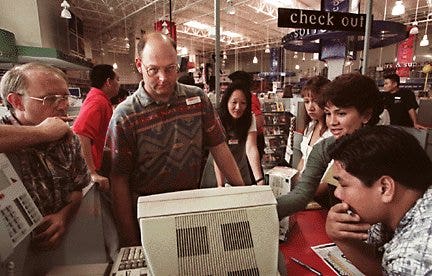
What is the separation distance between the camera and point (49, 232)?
1048mm

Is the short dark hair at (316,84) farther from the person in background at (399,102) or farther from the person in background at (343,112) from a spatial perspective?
the person in background at (399,102)

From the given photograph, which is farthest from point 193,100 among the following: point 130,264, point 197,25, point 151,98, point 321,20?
point 197,25

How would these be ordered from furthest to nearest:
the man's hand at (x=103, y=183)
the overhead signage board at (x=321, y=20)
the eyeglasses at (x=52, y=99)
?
the overhead signage board at (x=321, y=20) < the man's hand at (x=103, y=183) < the eyeglasses at (x=52, y=99)

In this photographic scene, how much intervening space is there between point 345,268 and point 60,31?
13.1m

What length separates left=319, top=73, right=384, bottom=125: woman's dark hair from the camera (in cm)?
161

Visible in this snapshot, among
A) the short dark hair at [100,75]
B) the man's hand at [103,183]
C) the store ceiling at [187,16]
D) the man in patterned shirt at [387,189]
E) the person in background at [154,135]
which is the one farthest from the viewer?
the store ceiling at [187,16]

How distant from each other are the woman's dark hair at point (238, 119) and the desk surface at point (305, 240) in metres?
1.11

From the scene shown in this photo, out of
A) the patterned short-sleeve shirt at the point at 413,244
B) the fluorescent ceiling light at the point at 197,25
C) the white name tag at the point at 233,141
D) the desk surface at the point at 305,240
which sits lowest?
the desk surface at the point at 305,240

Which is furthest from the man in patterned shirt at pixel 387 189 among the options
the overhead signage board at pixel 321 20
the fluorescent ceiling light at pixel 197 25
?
the fluorescent ceiling light at pixel 197 25

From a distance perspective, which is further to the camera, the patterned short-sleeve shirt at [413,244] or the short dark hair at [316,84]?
the short dark hair at [316,84]

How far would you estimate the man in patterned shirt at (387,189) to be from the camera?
0.86m

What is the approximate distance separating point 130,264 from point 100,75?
2.59m

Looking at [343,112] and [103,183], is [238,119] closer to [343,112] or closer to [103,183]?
[343,112]

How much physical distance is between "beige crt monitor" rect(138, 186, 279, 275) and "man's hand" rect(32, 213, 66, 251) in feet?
1.58
